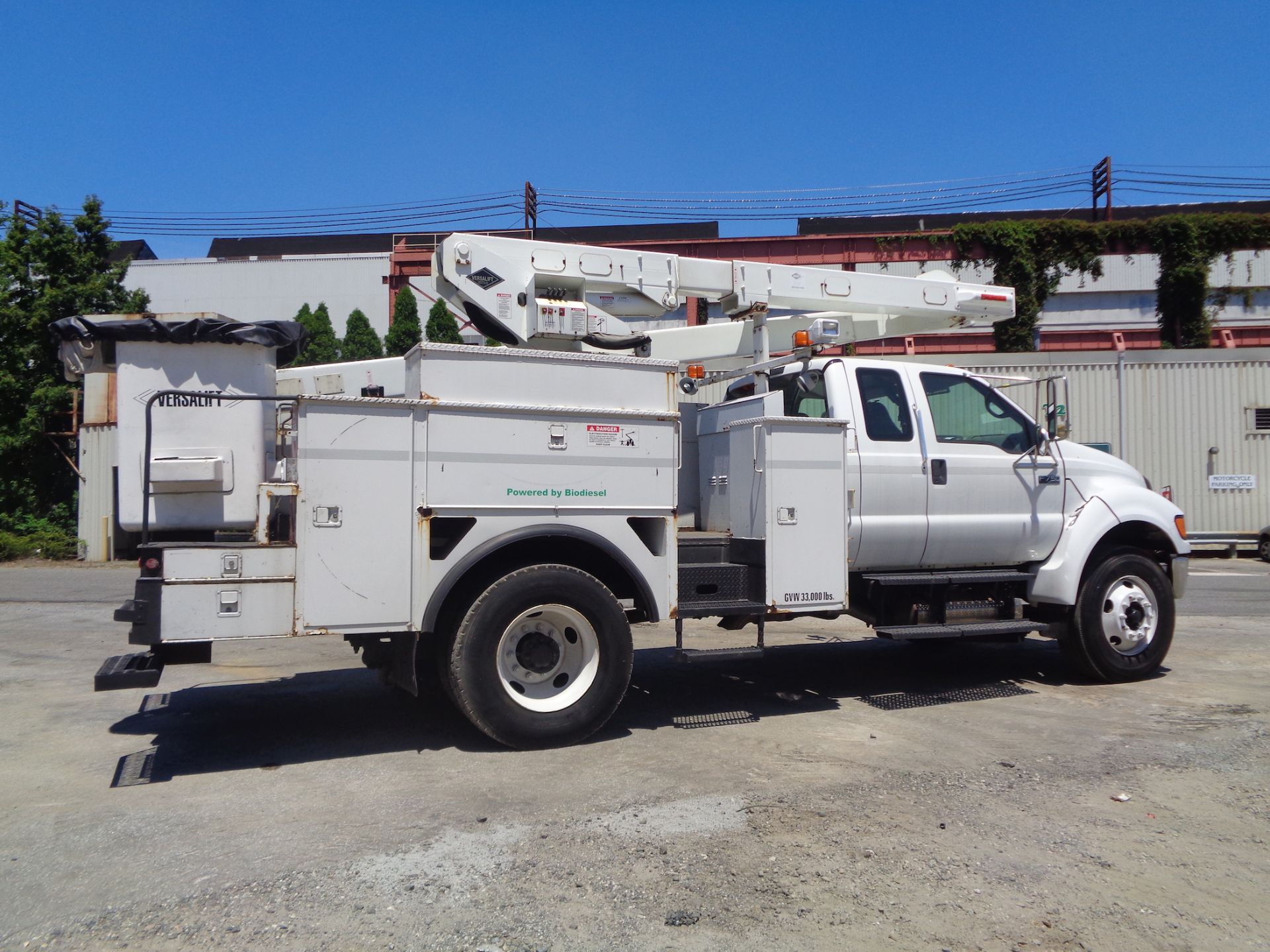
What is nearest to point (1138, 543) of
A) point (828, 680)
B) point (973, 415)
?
point (973, 415)

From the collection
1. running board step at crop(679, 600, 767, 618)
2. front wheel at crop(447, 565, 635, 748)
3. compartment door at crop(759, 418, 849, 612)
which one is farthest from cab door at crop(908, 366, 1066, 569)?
front wheel at crop(447, 565, 635, 748)

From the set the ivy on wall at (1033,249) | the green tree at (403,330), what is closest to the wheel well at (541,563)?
the green tree at (403,330)

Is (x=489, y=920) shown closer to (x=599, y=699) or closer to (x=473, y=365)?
(x=599, y=699)

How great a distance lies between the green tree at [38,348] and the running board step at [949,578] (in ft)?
63.8

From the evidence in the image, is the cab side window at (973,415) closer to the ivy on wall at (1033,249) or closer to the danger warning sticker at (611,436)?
the danger warning sticker at (611,436)

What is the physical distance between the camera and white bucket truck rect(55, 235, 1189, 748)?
535 centimetres

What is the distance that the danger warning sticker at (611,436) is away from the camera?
593 centimetres

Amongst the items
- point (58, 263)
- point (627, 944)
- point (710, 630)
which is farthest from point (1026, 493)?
point (58, 263)

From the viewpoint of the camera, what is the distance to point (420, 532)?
549cm

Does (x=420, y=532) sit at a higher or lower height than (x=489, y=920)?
higher

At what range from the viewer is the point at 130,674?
515 cm

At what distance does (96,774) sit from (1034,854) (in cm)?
491

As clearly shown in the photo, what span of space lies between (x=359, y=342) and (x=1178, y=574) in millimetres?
20647

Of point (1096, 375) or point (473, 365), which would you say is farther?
point (1096, 375)
